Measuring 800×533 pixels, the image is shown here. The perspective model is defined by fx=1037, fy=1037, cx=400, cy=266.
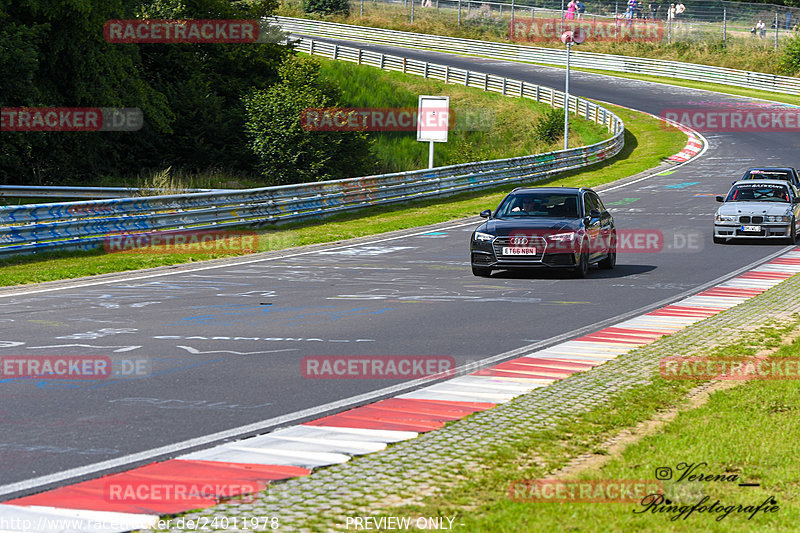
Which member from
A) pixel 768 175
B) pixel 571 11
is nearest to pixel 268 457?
pixel 768 175

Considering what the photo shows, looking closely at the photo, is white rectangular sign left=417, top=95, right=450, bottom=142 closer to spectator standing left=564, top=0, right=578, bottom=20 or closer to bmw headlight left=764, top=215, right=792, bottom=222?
bmw headlight left=764, top=215, right=792, bottom=222

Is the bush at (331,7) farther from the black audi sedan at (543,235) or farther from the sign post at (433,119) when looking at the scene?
the black audi sedan at (543,235)

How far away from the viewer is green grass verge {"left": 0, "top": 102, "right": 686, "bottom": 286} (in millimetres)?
19841

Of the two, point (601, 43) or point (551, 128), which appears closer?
point (551, 128)

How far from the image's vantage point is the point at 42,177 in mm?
39156

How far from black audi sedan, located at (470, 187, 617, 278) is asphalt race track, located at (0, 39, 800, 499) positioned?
41 cm

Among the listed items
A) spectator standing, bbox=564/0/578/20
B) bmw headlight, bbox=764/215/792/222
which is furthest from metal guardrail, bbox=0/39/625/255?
spectator standing, bbox=564/0/578/20

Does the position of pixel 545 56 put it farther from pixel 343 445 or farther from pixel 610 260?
pixel 343 445

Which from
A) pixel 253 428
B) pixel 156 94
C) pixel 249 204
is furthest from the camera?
pixel 156 94

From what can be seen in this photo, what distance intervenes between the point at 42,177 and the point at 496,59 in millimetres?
48321

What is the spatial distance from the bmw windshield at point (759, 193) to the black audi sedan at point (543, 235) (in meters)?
7.35

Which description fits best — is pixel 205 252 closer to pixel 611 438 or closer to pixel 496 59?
pixel 611 438

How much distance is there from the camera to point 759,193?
85.4 ft

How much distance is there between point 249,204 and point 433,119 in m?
11.8
